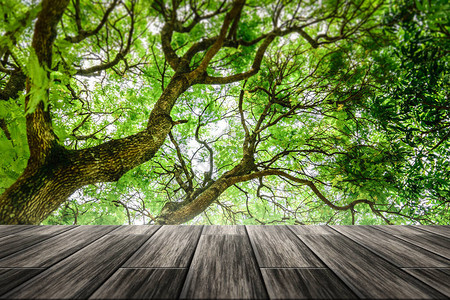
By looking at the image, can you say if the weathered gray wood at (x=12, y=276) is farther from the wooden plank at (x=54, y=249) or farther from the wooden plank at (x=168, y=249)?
the wooden plank at (x=168, y=249)

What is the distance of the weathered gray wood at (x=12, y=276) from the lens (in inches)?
24.8

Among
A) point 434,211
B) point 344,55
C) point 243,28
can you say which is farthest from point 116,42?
point 434,211

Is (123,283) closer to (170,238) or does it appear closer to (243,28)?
(170,238)

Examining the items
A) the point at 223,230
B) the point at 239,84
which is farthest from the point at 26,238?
the point at 239,84

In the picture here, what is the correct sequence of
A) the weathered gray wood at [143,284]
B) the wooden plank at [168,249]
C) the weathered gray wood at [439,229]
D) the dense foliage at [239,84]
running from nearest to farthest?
the weathered gray wood at [143,284], the wooden plank at [168,249], the dense foliage at [239,84], the weathered gray wood at [439,229]

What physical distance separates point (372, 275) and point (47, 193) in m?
2.53

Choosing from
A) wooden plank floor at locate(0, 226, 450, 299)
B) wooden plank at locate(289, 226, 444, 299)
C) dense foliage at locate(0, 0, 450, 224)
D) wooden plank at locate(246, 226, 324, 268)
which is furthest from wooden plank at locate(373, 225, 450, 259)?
dense foliage at locate(0, 0, 450, 224)

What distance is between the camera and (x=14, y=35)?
2.93ft

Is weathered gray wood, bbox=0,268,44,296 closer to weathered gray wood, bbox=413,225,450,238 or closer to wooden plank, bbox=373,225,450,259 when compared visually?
wooden plank, bbox=373,225,450,259

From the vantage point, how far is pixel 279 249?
3.09 ft

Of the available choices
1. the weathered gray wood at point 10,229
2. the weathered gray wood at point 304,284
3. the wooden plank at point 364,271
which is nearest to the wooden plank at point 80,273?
the weathered gray wood at point 304,284

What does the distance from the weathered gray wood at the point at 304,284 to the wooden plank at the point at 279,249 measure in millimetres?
54

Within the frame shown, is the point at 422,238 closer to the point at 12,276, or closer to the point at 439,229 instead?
the point at 439,229

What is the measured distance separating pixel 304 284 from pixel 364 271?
30cm
